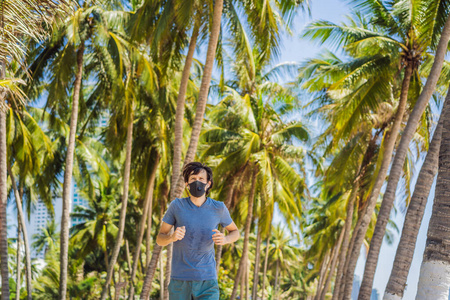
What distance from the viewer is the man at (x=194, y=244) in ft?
13.9

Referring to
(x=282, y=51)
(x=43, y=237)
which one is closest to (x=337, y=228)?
(x=282, y=51)

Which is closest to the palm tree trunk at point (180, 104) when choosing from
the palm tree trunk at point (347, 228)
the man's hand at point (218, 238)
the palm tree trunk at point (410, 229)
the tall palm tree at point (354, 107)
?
the tall palm tree at point (354, 107)

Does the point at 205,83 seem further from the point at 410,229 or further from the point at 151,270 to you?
the point at 410,229

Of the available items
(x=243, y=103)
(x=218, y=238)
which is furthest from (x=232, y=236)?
(x=243, y=103)

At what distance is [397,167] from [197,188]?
8039mm

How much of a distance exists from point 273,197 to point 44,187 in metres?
9.16

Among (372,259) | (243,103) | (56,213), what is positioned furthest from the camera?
(56,213)

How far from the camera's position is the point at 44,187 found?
21.8m

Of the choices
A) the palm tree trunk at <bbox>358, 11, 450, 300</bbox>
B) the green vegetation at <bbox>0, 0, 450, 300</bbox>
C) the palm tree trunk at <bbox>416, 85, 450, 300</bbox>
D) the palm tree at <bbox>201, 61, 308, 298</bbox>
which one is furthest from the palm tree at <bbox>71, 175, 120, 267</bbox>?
the palm tree trunk at <bbox>416, 85, 450, 300</bbox>

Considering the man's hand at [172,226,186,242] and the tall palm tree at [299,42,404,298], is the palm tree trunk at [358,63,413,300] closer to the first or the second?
the tall palm tree at [299,42,404,298]

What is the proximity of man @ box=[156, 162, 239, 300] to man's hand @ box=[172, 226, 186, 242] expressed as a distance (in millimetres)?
50

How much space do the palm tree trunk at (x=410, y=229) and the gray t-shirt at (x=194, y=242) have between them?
4.58 metres

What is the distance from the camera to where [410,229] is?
27.3 feet

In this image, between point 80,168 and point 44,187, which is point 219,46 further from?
point 80,168
